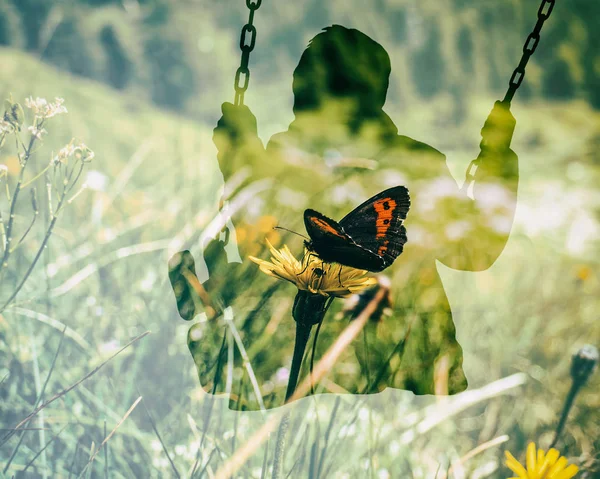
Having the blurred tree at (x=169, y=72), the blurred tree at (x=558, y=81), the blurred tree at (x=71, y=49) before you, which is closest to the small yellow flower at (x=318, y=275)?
the blurred tree at (x=169, y=72)

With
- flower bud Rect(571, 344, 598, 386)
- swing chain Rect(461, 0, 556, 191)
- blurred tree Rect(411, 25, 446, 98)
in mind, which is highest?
blurred tree Rect(411, 25, 446, 98)

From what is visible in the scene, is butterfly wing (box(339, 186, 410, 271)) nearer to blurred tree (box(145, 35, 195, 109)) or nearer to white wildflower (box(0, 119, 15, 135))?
white wildflower (box(0, 119, 15, 135))

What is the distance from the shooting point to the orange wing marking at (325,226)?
1.85 feet

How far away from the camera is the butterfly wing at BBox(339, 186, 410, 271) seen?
64 centimetres

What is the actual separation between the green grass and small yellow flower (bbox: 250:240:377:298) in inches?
8.1

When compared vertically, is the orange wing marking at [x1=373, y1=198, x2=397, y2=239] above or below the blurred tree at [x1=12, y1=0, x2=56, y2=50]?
below

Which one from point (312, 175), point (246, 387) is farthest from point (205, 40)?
point (246, 387)

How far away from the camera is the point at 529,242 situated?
1.62m

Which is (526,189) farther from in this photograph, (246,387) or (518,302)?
(246,387)

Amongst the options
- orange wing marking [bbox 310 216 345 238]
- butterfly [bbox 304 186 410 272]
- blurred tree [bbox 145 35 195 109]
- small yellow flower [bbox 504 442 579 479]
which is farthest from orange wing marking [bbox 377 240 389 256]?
blurred tree [bbox 145 35 195 109]

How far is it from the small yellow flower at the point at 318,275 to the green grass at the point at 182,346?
0.68 ft

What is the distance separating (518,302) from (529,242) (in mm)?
324

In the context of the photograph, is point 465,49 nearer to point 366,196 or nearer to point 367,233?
point 366,196

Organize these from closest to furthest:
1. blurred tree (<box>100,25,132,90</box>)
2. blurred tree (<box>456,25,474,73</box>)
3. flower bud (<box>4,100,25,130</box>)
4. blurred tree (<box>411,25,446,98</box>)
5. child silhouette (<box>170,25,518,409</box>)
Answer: flower bud (<box>4,100,25,130</box>)
child silhouette (<box>170,25,518,409</box>)
blurred tree (<box>100,25,132,90</box>)
blurred tree (<box>411,25,446,98</box>)
blurred tree (<box>456,25,474,73</box>)
